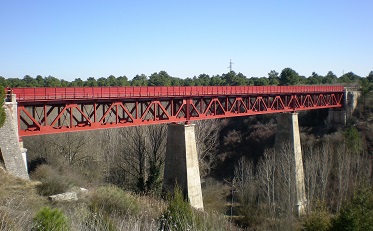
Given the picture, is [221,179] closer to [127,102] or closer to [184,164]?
[184,164]

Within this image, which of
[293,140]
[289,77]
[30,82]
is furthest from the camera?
[289,77]

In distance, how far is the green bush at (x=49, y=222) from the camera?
8.91 m

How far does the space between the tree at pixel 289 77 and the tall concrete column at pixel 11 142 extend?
48.5 meters

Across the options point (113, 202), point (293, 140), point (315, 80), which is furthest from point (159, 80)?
point (113, 202)

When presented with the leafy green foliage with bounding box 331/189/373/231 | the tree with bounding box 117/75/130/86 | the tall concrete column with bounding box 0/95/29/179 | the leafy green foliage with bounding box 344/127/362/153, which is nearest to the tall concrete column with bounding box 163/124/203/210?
the tall concrete column with bounding box 0/95/29/179

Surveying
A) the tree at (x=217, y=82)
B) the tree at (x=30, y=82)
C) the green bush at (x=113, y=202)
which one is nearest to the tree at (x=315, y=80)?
the tree at (x=217, y=82)

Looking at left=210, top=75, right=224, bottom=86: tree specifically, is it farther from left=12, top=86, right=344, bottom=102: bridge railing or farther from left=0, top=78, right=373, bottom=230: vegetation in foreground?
left=12, top=86, right=344, bottom=102: bridge railing

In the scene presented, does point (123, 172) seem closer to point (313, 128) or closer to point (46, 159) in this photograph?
point (46, 159)

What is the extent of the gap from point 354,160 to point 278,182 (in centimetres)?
811

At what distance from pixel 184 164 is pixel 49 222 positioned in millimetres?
15485

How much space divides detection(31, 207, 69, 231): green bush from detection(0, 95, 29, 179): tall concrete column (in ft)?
34.7

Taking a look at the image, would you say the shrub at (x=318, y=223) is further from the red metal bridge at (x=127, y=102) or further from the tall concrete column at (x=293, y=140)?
the tall concrete column at (x=293, y=140)

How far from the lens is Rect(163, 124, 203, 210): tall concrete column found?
24.0 m

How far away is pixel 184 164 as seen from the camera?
24.1m
